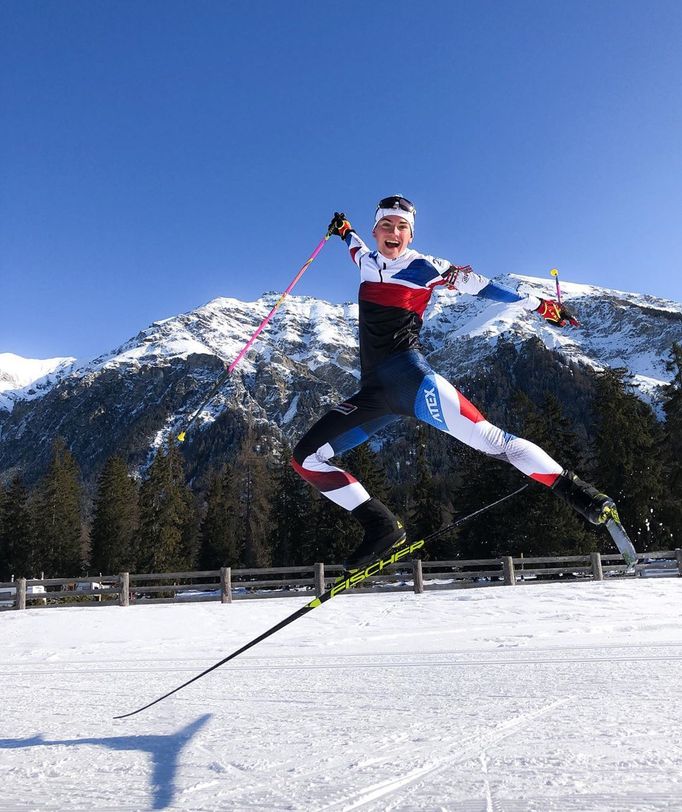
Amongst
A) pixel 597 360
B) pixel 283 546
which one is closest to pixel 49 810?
pixel 283 546

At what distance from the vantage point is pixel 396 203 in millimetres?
3670

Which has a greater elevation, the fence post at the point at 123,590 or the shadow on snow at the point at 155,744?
the shadow on snow at the point at 155,744

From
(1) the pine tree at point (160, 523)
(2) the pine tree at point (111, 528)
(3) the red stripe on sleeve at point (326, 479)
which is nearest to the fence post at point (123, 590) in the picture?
(3) the red stripe on sleeve at point (326, 479)

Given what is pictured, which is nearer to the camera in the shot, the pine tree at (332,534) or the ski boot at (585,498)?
the ski boot at (585,498)

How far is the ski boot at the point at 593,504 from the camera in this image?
3031 mm

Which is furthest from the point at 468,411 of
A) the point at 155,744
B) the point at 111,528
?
the point at 111,528

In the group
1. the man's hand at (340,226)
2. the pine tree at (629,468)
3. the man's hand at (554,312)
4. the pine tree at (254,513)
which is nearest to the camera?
the man's hand at (554,312)

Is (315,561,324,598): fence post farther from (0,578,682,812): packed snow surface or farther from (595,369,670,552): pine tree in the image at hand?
(595,369,670,552): pine tree

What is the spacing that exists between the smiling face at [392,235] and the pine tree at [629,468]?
2831 cm

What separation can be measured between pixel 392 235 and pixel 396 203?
9.4 inches

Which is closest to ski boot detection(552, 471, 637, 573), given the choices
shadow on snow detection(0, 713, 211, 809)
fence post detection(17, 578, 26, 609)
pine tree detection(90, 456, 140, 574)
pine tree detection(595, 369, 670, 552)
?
shadow on snow detection(0, 713, 211, 809)

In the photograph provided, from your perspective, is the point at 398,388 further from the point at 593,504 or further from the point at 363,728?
the point at 363,728

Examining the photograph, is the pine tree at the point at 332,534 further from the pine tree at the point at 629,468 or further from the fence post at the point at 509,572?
the fence post at the point at 509,572

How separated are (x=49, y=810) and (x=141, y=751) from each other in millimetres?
710
